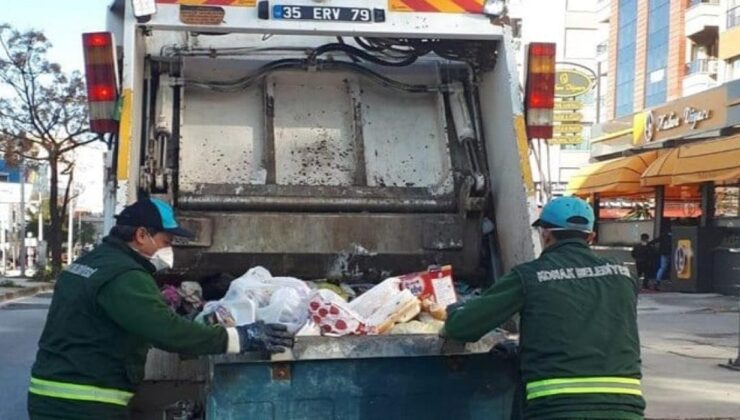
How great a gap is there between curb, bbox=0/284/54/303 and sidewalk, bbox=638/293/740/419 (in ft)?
37.7

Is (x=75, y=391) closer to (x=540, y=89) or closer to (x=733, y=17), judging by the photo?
(x=540, y=89)

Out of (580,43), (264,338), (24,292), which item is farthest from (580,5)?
(264,338)

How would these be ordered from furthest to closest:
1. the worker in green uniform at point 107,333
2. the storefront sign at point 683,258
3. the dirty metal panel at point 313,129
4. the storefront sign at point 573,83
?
the storefront sign at point 683,258 < the storefront sign at point 573,83 < the dirty metal panel at point 313,129 < the worker in green uniform at point 107,333

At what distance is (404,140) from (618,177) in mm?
15609

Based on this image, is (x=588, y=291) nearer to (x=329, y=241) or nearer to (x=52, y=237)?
(x=329, y=241)

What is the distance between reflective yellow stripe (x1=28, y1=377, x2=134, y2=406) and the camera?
3154 mm

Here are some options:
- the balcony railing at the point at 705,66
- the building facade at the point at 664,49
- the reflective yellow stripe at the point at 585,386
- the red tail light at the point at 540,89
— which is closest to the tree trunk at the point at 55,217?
the building facade at the point at 664,49

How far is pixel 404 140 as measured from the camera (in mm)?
5285

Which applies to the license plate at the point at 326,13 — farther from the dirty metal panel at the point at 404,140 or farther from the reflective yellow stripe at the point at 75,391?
the reflective yellow stripe at the point at 75,391

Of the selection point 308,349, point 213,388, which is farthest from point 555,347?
point 213,388

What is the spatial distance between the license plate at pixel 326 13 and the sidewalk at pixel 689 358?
320cm

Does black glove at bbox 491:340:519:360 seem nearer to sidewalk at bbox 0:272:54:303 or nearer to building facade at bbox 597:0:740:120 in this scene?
sidewalk at bbox 0:272:54:303

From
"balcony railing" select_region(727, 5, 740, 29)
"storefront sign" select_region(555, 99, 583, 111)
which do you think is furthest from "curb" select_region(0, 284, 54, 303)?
"balcony railing" select_region(727, 5, 740, 29)

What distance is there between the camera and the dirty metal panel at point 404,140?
5184 mm
